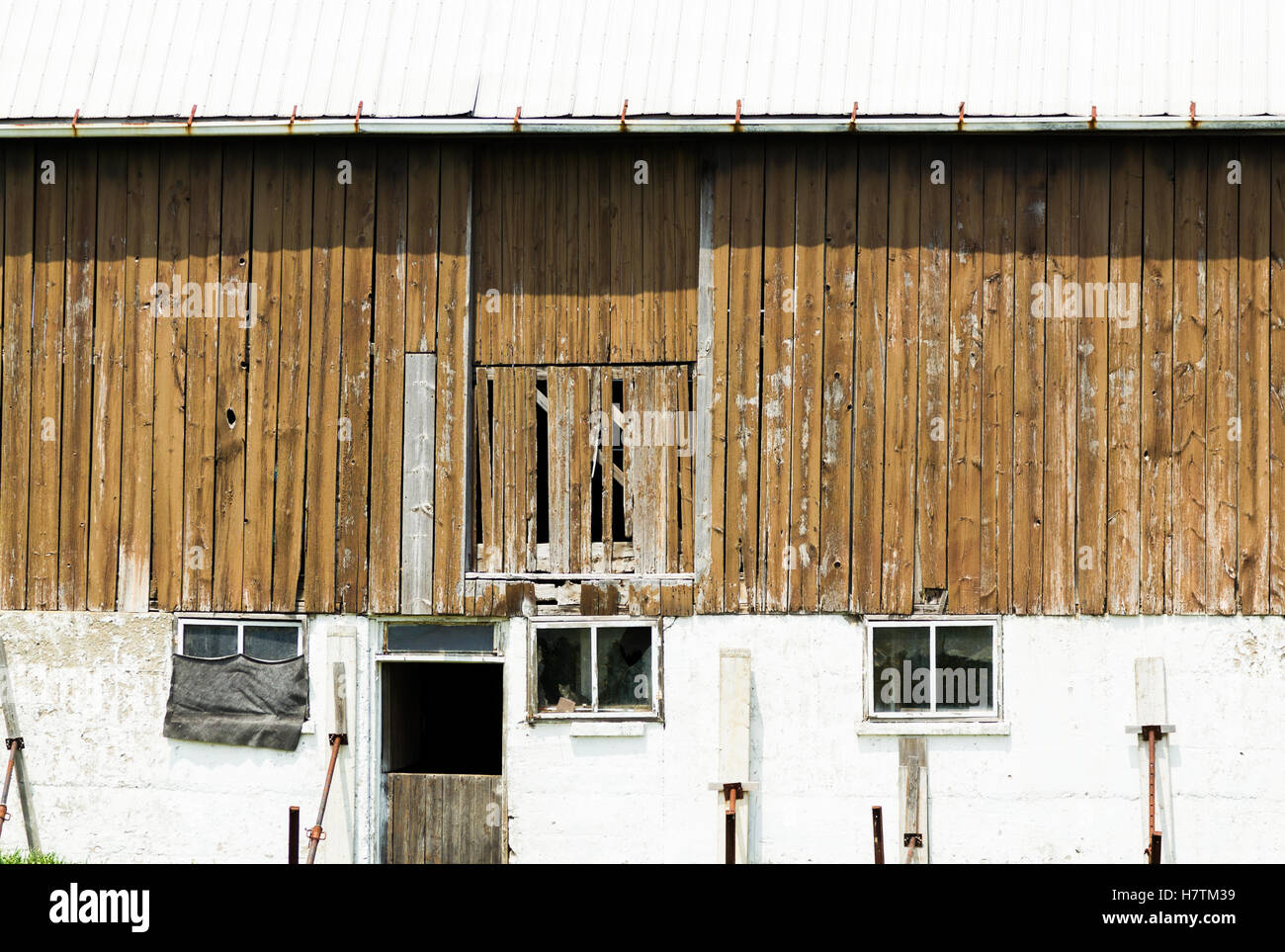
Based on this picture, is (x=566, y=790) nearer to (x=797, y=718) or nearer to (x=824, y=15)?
(x=797, y=718)

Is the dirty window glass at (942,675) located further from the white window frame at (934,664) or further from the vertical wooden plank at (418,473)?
the vertical wooden plank at (418,473)

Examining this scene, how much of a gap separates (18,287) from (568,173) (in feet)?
15.6

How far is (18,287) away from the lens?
12062 mm

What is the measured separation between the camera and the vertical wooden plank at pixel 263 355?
1182cm

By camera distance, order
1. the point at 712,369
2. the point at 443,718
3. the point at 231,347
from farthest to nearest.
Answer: the point at 443,718 → the point at 231,347 → the point at 712,369

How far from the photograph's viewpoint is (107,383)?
12.0 metres

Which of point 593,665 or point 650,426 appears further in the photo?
point 650,426

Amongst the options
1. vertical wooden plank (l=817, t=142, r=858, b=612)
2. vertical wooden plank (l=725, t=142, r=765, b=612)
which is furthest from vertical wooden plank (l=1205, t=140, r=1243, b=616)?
vertical wooden plank (l=725, t=142, r=765, b=612)

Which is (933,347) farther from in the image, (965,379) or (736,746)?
(736,746)

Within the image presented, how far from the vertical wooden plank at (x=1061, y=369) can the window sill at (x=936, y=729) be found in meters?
1.04

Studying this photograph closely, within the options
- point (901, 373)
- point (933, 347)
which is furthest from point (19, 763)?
point (933, 347)

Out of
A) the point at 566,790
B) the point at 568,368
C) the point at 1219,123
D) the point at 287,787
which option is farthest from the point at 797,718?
the point at 1219,123

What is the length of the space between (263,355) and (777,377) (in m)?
4.26

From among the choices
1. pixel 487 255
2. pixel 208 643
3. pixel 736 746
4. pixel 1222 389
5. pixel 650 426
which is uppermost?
pixel 487 255
